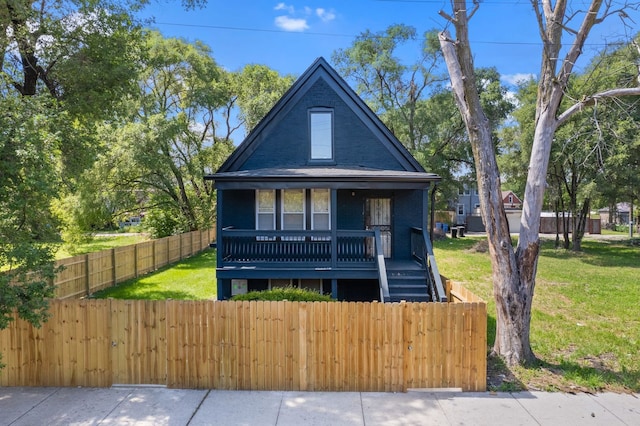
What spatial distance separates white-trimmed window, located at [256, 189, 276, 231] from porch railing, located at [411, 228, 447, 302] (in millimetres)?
4779

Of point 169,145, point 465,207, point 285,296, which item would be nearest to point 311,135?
point 285,296

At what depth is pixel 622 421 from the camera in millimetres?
5453

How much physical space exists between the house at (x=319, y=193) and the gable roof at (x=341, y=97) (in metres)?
0.03

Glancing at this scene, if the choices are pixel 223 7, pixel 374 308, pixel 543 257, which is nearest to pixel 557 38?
pixel 374 308

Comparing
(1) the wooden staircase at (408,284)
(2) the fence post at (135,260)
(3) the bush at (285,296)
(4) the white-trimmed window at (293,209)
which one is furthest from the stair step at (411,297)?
(2) the fence post at (135,260)

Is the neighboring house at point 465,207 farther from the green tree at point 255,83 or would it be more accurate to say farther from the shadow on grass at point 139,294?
the shadow on grass at point 139,294

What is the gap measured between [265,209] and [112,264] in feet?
26.1

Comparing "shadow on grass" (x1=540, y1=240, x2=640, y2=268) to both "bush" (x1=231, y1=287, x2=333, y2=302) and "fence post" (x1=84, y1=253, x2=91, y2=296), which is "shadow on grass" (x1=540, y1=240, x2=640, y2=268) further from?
"fence post" (x1=84, y1=253, x2=91, y2=296)

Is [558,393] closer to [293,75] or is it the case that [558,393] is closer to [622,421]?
[622,421]

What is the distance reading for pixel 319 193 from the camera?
12875mm

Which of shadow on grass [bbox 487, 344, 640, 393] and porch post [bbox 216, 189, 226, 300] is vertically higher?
porch post [bbox 216, 189, 226, 300]

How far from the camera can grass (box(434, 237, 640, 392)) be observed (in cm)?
686

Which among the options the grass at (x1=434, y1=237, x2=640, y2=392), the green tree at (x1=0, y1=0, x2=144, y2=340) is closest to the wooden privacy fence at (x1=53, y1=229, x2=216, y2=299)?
the green tree at (x1=0, y1=0, x2=144, y2=340)

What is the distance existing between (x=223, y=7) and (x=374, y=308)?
14.3m
